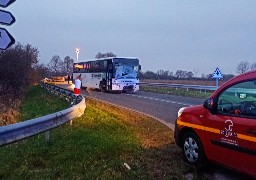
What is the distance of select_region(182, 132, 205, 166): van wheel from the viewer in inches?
263

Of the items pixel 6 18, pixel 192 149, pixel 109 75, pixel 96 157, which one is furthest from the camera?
pixel 109 75

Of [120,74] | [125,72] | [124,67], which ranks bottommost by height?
[120,74]

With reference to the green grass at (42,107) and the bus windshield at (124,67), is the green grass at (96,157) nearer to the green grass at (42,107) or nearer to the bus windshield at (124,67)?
the green grass at (42,107)

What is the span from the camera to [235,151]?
226 inches

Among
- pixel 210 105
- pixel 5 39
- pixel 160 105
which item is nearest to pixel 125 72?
pixel 160 105

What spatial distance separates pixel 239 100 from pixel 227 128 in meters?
0.53

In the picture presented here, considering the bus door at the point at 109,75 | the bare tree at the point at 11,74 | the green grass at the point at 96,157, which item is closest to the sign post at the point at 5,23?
the green grass at the point at 96,157

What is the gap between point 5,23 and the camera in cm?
620

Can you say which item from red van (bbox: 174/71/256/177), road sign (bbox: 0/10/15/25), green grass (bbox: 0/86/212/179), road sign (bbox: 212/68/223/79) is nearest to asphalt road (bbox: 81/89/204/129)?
Answer: road sign (bbox: 212/68/223/79)

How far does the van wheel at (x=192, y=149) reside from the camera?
6.68 meters

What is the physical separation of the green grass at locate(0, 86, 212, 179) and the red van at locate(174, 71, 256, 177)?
45 cm

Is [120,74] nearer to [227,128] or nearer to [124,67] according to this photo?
[124,67]

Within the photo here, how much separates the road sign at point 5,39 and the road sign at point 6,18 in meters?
0.30

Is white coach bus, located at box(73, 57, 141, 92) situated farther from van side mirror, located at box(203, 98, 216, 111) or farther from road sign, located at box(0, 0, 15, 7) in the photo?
road sign, located at box(0, 0, 15, 7)
